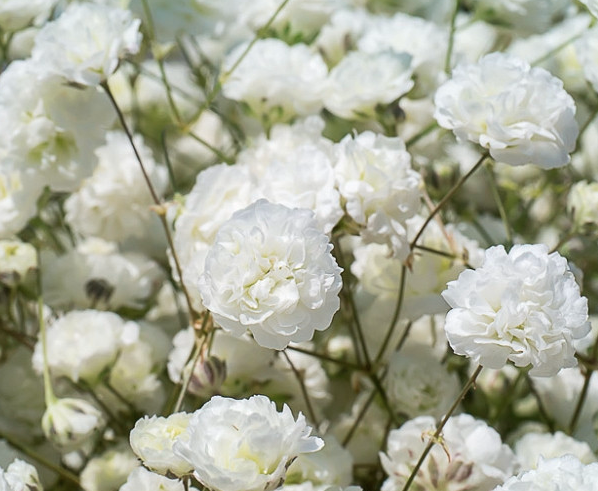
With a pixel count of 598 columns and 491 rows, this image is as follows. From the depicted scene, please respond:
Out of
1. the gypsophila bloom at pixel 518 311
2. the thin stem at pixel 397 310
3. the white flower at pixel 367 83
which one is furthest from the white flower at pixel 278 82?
the gypsophila bloom at pixel 518 311

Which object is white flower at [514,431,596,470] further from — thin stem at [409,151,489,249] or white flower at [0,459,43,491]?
white flower at [0,459,43,491]

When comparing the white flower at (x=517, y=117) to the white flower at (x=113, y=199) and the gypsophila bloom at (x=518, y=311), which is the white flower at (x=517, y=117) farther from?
the white flower at (x=113, y=199)

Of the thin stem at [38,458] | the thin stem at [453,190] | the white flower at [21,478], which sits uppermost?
the thin stem at [453,190]

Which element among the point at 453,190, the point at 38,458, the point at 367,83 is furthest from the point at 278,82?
the point at 38,458

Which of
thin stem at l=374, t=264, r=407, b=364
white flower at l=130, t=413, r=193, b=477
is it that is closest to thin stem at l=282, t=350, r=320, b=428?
thin stem at l=374, t=264, r=407, b=364

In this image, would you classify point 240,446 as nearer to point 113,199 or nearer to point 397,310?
point 397,310
